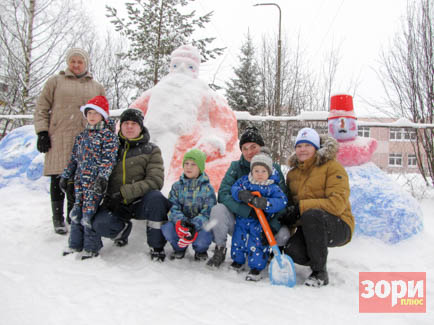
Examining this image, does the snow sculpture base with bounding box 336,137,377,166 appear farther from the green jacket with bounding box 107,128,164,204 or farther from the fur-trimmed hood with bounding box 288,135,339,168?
the green jacket with bounding box 107,128,164,204

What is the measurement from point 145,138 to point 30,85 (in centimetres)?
878

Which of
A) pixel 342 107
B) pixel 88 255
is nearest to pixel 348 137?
pixel 342 107

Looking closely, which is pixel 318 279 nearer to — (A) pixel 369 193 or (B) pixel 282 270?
(B) pixel 282 270

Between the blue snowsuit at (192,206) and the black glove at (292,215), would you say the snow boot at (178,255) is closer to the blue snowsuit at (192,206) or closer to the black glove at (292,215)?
the blue snowsuit at (192,206)

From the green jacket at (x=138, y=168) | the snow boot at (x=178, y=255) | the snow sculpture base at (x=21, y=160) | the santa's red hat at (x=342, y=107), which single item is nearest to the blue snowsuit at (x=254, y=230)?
the snow boot at (x=178, y=255)

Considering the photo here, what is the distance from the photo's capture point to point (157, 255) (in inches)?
87.9

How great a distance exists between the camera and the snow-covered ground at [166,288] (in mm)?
1479

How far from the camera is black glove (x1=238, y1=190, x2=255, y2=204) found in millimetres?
2045

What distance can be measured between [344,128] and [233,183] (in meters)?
1.24

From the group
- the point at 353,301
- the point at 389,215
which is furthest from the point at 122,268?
the point at 389,215

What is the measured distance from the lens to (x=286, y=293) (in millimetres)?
1785

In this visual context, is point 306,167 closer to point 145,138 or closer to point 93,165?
point 145,138

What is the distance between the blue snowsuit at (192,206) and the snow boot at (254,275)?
0.39 meters

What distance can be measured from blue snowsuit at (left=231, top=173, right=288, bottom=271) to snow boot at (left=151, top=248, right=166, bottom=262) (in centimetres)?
54
